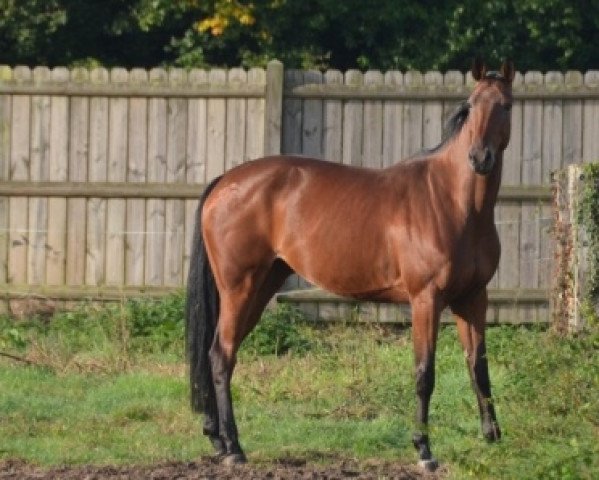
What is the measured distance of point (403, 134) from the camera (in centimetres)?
1418

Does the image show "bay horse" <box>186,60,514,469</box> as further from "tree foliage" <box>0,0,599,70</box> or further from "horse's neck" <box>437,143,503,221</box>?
"tree foliage" <box>0,0,599,70</box>

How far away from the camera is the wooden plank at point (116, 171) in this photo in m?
14.1

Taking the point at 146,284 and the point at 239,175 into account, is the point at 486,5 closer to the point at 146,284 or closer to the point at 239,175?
the point at 146,284

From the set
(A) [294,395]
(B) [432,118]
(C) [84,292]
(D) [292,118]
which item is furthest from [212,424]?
(B) [432,118]

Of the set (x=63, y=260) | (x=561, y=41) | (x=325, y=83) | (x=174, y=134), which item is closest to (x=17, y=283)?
(x=63, y=260)

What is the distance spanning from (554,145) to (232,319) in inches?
199

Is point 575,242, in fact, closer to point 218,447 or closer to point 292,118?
point 292,118

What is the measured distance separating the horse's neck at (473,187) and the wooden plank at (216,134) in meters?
4.73

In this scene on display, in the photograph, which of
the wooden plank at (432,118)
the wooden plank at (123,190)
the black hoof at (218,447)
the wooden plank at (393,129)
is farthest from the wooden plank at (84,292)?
the black hoof at (218,447)

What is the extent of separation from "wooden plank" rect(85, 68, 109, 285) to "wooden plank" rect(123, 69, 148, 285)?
0.20m

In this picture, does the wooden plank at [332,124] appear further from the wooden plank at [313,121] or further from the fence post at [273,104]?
the fence post at [273,104]

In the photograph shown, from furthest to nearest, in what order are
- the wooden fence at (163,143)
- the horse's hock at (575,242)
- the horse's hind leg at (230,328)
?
the wooden fence at (163,143), the horse's hock at (575,242), the horse's hind leg at (230,328)

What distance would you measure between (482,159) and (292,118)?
16.5 ft

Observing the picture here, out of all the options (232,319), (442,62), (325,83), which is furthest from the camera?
(442,62)
